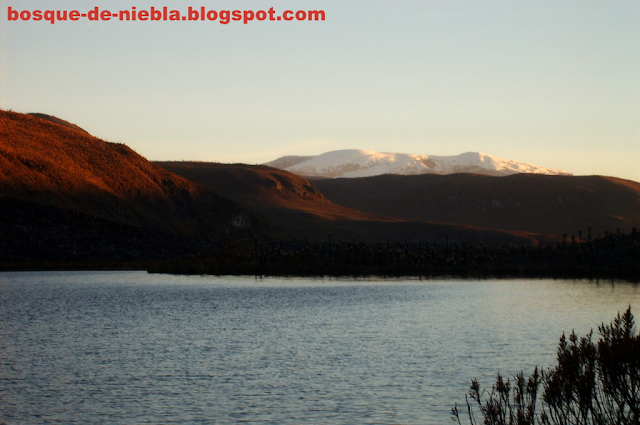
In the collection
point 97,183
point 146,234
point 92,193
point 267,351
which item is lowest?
point 267,351

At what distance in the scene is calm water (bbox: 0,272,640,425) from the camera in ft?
76.7

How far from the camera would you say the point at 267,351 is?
3506 centimetres

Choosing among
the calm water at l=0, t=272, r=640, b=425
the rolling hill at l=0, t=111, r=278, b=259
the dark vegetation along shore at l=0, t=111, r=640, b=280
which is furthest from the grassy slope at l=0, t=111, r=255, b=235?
the calm water at l=0, t=272, r=640, b=425

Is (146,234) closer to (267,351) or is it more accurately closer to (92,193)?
(92,193)

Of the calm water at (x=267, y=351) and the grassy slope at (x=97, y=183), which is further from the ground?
the grassy slope at (x=97, y=183)

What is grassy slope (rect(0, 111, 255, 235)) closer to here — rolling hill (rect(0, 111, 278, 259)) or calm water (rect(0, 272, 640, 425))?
rolling hill (rect(0, 111, 278, 259))

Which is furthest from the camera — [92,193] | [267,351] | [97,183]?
[97,183]

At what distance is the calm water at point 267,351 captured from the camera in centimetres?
2339

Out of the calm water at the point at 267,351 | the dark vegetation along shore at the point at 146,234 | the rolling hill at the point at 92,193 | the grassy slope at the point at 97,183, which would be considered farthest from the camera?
the grassy slope at the point at 97,183

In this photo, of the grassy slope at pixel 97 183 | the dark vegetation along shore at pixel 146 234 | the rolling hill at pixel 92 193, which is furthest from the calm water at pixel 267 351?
the grassy slope at pixel 97 183

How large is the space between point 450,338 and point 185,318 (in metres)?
18.6

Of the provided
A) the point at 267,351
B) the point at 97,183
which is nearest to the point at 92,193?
the point at 97,183

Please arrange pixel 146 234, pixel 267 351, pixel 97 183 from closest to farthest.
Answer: pixel 267 351 → pixel 146 234 → pixel 97 183

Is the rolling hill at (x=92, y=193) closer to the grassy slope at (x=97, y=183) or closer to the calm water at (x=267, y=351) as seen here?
the grassy slope at (x=97, y=183)
